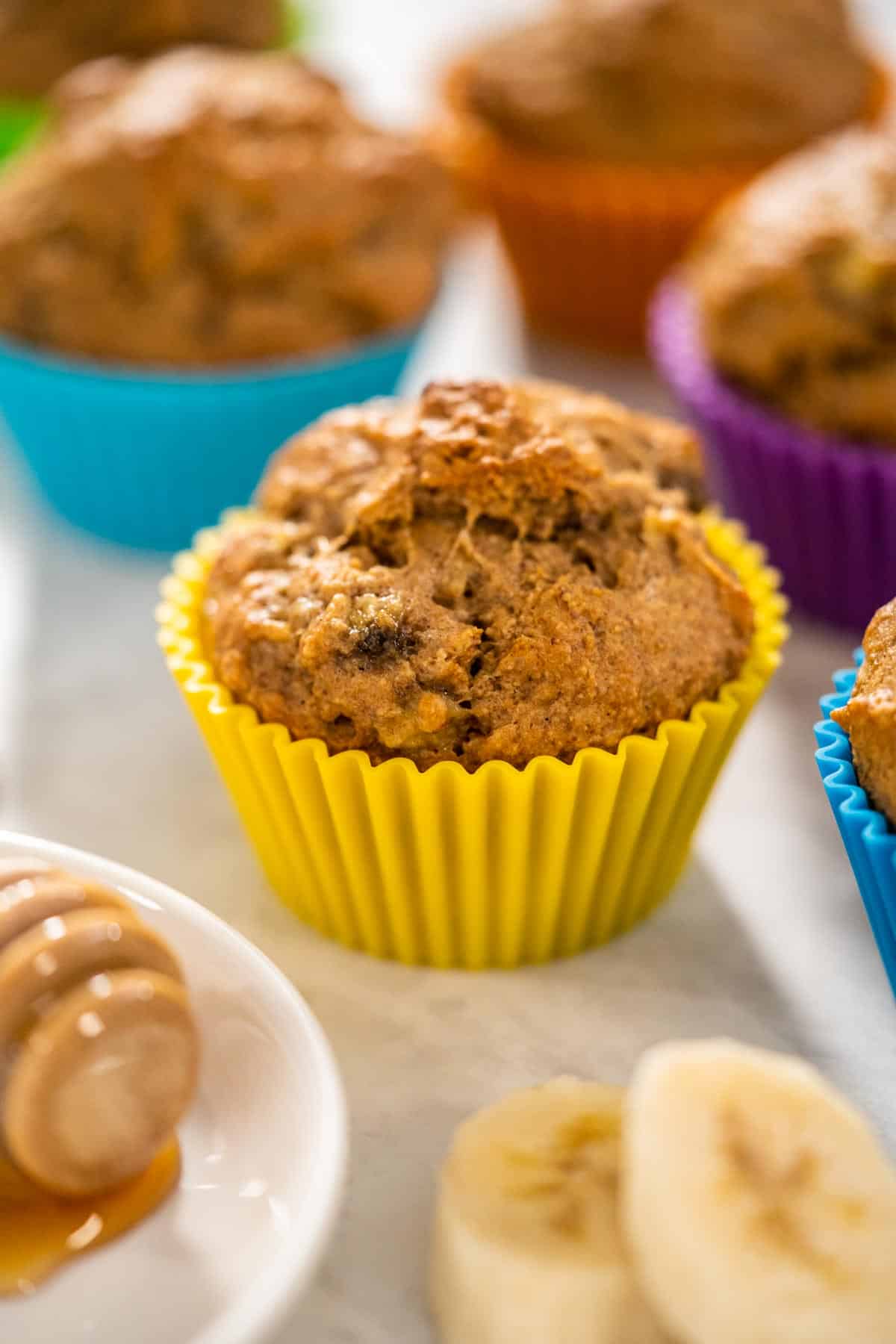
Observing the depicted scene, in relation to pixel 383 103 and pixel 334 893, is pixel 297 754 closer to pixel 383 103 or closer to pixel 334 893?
pixel 334 893

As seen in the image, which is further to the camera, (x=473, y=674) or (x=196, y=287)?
(x=196, y=287)

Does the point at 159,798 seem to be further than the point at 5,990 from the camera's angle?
Yes

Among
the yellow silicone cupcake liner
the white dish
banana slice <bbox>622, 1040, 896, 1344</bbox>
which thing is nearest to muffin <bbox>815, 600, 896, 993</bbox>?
the yellow silicone cupcake liner

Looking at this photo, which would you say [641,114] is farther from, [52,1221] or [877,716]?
[52,1221]

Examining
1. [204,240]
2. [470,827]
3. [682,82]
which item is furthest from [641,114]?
[470,827]

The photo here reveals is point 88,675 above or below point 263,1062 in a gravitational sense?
below

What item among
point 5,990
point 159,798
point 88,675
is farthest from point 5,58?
point 5,990

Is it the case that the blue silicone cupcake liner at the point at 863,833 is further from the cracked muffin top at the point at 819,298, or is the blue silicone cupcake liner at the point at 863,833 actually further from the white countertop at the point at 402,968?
the cracked muffin top at the point at 819,298
